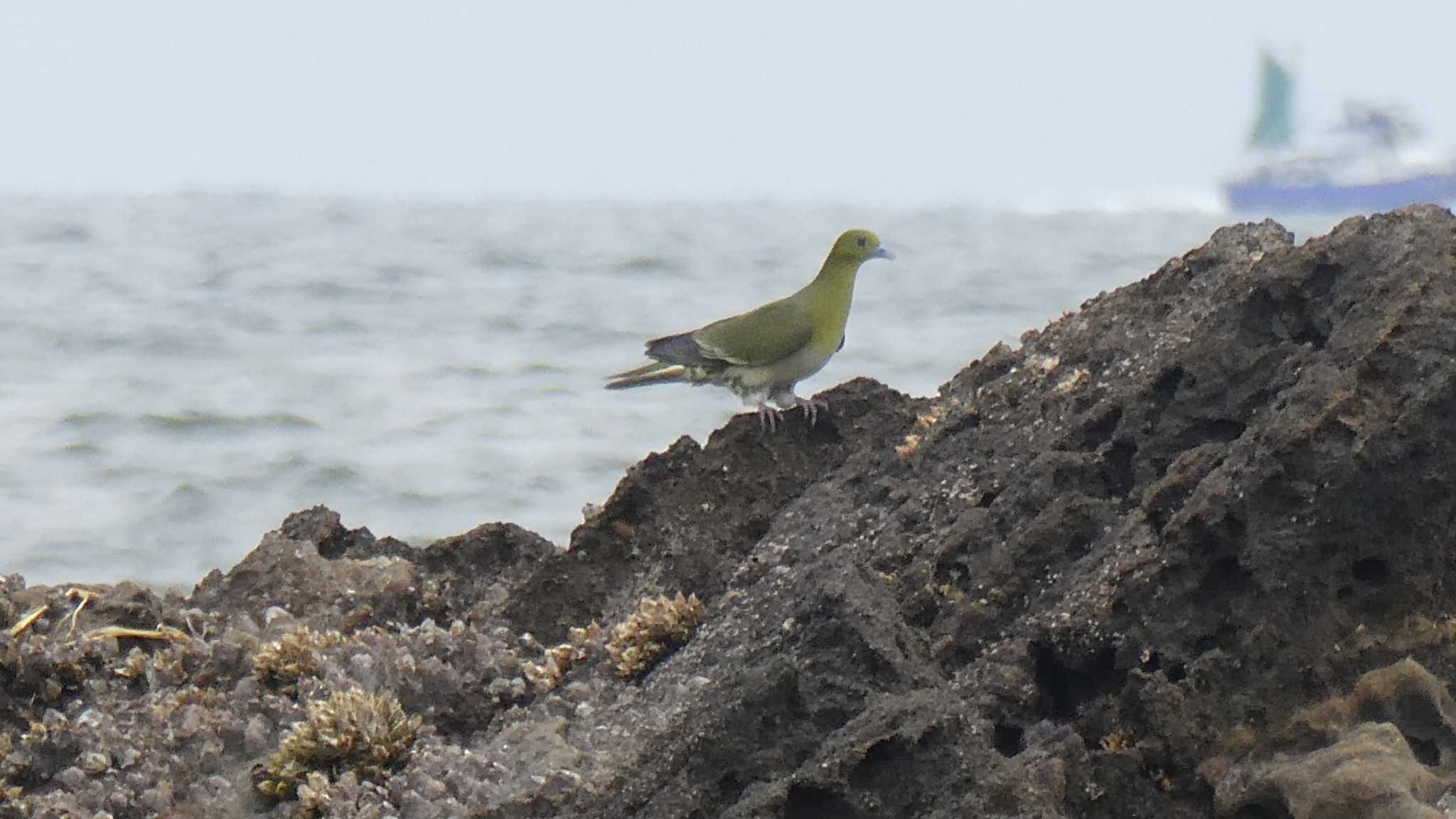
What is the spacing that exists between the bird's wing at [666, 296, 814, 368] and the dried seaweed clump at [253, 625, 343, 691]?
235 cm

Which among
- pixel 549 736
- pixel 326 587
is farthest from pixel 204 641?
pixel 549 736

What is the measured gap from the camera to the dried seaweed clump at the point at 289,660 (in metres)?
6.06

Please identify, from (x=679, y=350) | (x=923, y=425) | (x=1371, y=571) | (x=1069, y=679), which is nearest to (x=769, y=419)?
(x=923, y=425)

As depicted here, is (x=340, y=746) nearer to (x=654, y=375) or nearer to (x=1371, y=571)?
(x=654, y=375)

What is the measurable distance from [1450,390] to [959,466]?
5.66ft

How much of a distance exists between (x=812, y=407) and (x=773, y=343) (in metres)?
1.04

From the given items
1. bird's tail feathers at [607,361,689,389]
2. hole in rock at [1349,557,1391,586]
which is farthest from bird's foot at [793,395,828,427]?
hole in rock at [1349,557,1391,586]

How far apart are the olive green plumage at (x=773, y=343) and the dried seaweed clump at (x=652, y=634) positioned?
192cm

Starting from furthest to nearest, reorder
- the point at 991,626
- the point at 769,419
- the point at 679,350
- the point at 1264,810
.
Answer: the point at 679,350, the point at 769,419, the point at 991,626, the point at 1264,810

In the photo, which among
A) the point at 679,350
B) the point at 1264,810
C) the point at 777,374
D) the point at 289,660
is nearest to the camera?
the point at 1264,810

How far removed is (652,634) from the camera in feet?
18.0

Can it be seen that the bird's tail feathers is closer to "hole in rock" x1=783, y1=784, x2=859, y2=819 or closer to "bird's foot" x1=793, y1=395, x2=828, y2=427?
"bird's foot" x1=793, y1=395, x2=828, y2=427

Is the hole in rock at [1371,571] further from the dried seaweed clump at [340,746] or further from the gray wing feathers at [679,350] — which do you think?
the gray wing feathers at [679,350]

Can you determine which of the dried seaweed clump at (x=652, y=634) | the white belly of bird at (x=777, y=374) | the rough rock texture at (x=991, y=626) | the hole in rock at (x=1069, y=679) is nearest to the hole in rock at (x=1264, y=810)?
the rough rock texture at (x=991, y=626)
